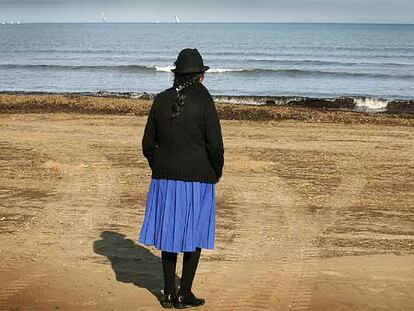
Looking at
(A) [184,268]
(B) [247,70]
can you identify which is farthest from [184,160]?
(B) [247,70]

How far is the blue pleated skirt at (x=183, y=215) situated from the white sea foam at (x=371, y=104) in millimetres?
20658

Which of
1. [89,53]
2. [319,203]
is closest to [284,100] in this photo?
[319,203]

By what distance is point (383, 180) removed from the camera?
420 inches

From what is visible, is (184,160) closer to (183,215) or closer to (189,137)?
(189,137)

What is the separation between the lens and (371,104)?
2547 centimetres

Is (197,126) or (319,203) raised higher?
(197,126)

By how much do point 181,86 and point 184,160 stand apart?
50 centimetres

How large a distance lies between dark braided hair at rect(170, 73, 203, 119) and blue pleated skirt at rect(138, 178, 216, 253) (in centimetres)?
48

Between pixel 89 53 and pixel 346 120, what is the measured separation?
5029cm

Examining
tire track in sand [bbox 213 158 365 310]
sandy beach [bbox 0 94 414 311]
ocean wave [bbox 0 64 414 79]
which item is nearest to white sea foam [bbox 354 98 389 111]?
sandy beach [bbox 0 94 414 311]

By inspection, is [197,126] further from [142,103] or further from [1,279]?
[142,103]

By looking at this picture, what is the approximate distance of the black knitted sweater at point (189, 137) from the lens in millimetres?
4770

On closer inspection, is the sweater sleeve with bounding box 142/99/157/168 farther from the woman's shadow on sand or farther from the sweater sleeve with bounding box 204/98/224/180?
the woman's shadow on sand

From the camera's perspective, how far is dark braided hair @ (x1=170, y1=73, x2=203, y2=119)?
474 cm
